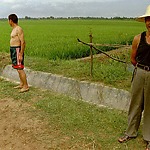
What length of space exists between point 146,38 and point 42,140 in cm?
188

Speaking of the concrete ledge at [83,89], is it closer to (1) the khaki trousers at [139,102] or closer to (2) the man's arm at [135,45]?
(1) the khaki trousers at [139,102]

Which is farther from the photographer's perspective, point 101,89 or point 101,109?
point 101,89

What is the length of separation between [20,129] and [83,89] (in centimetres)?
178

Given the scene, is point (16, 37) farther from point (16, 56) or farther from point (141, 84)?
point (141, 84)

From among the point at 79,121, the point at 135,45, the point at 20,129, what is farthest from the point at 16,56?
the point at 135,45

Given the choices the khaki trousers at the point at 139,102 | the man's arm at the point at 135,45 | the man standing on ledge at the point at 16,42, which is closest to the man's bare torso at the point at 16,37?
the man standing on ledge at the point at 16,42

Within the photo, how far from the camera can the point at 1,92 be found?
6.09 metres

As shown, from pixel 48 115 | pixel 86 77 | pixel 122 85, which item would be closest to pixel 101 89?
pixel 122 85

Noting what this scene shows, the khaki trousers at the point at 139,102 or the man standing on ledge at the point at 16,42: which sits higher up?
the man standing on ledge at the point at 16,42

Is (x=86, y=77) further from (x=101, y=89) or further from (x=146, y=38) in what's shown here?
(x=146, y=38)

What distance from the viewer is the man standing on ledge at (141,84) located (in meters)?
3.38

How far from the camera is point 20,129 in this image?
434cm

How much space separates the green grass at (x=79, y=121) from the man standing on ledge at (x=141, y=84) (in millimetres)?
174

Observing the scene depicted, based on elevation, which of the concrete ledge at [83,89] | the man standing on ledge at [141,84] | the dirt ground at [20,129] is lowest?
the dirt ground at [20,129]
